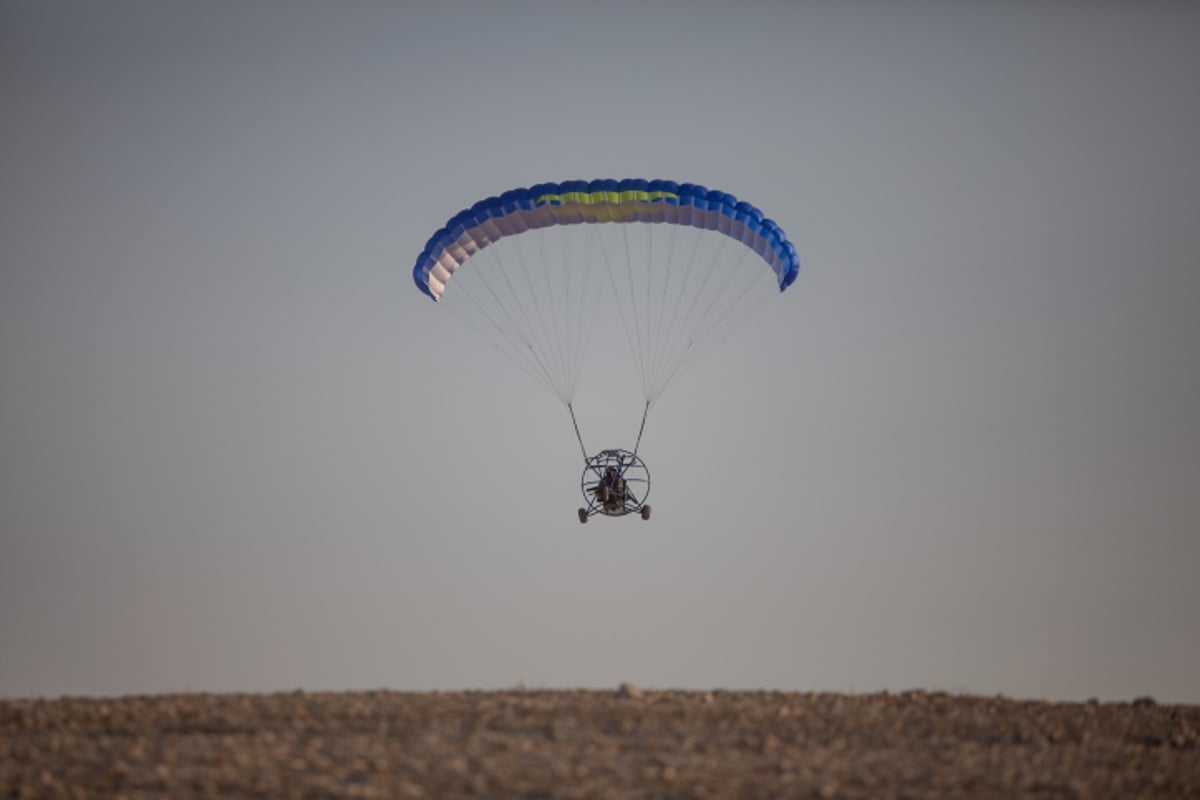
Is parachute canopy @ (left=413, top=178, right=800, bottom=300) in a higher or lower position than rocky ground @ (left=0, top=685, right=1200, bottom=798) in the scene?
higher

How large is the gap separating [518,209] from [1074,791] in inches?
600

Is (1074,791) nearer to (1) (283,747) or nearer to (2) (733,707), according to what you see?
(2) (733,707)

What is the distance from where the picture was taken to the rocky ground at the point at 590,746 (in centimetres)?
1698

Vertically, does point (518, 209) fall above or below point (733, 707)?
above

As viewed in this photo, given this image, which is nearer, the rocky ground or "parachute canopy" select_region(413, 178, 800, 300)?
the rocky ground

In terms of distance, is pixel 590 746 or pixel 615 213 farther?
pixel 615 213

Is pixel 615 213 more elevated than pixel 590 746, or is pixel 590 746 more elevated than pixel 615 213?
pixel 615 213

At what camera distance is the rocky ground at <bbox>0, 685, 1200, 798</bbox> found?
17.0 meters

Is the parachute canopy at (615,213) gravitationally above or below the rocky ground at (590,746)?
above

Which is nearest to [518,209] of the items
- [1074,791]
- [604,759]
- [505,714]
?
[505,714]

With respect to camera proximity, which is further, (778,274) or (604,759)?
(778,274)

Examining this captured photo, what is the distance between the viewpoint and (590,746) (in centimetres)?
1850

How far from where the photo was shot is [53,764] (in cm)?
1814

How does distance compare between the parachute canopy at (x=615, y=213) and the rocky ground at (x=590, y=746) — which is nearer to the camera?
the rocky ground at (x=590, y=746)
